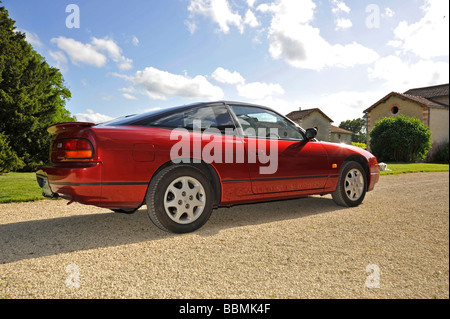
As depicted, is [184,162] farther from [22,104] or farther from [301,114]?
[301,114]

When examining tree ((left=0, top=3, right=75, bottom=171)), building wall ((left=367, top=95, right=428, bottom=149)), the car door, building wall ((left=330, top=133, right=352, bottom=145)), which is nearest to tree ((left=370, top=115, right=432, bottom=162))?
building wall ((left=367, top=95, right=428, bottom=149))

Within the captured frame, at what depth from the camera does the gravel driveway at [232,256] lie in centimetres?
206

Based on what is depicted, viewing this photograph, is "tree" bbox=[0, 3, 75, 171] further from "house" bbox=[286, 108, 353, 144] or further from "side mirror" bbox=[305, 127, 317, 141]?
"house" bbox=[286, 108, 353, 144]

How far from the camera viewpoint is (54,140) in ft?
10.9

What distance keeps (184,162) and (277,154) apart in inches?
51.7

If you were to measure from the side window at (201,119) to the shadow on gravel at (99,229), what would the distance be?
3.94ft

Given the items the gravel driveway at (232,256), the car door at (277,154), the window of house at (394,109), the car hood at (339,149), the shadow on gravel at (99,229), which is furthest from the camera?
the window of house at (394,109)

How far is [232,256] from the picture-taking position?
8.77 ft

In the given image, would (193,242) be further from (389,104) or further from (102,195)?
(389,104)

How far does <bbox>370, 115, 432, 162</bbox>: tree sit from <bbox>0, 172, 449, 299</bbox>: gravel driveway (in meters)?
17.2

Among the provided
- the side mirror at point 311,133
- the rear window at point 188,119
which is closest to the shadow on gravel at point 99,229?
the side mirror at point 311,133

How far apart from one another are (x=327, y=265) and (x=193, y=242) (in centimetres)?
129

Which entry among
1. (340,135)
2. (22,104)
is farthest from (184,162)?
(340,135)

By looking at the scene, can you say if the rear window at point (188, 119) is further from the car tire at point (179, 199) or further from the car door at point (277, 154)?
the car tire at point (179, 199)
